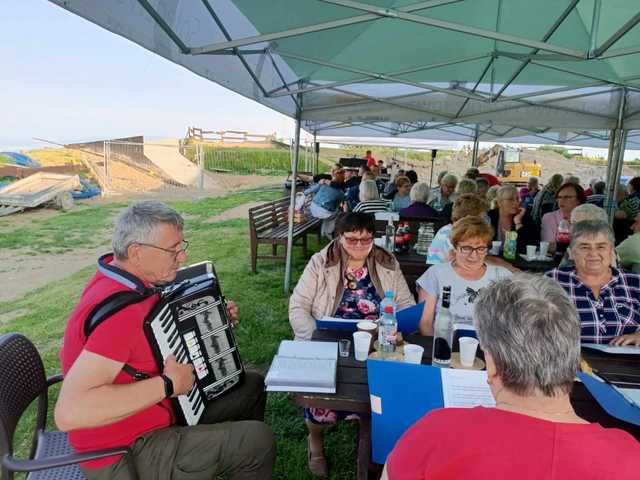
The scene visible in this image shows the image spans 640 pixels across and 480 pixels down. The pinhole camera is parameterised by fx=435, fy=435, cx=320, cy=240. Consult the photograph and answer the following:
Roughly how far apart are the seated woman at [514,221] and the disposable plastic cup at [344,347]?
308 centimetres

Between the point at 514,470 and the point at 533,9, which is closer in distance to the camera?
the point at 514,470

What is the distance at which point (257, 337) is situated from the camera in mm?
4031

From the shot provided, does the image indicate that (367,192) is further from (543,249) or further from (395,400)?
(395,400)

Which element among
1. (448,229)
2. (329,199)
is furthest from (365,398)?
(329,199)

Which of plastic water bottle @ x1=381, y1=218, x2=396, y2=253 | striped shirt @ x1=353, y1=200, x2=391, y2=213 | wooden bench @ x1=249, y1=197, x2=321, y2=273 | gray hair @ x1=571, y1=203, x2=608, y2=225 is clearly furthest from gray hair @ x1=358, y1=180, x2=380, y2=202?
gray hair @ x1=571, y1=203, x2=608, y2=225

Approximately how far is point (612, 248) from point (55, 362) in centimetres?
413

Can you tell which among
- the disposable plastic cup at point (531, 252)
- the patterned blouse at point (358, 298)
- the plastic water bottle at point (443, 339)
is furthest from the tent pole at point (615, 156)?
the plastic water bottle at point (443, 339)

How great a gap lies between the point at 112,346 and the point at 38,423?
728 millimetres

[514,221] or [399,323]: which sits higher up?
[514,221]

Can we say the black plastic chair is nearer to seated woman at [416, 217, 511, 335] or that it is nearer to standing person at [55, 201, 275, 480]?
standing person at [55, 201, 275, 480]

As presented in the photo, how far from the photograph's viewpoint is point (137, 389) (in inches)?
60.4

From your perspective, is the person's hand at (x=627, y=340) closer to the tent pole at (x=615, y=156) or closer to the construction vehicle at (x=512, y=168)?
the tent pole at (x=615, y=156)

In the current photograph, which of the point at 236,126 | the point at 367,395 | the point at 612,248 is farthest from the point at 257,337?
the point at 236,126

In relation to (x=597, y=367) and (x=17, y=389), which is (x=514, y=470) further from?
(x=17, y=389)
